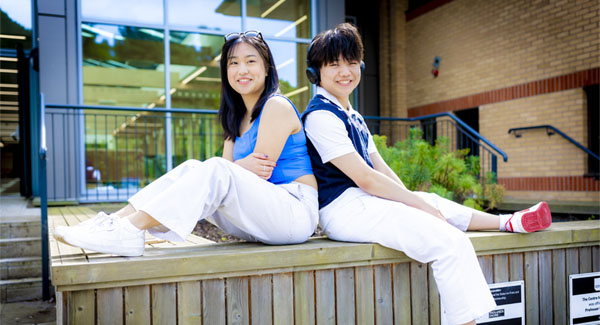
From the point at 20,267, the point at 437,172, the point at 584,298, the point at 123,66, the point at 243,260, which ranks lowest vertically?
the point at 20,267

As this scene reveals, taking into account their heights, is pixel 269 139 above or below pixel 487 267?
above

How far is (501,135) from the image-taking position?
9000 mm

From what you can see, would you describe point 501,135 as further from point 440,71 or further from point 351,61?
point 351,61

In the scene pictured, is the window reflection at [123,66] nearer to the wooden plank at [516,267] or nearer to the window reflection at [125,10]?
the window reflection at [125,10]

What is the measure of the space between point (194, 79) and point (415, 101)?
545 cm

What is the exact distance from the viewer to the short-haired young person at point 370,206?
1.88 m

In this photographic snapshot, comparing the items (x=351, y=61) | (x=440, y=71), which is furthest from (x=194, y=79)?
(x=351, y=61)

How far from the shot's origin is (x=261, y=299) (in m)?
1.86

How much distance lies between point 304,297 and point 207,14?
A: 662cm

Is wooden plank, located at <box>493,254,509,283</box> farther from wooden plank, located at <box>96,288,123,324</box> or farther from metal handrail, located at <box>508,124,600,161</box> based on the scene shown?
metal handrail, located at <box>508,124,600,161</box>

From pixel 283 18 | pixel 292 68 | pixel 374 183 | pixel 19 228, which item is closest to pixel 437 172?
pixel 374 183

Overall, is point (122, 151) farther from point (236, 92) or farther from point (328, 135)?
point (328, 135)

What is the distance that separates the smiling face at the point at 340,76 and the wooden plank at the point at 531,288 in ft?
3.99

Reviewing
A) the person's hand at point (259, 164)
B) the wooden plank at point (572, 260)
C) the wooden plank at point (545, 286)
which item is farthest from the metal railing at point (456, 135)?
the person's hand at point (259, 164)
